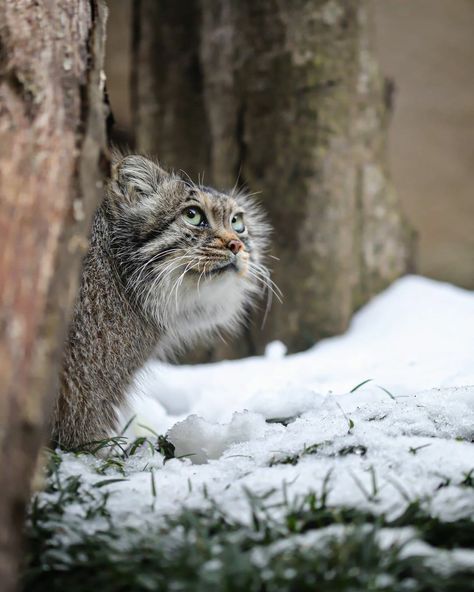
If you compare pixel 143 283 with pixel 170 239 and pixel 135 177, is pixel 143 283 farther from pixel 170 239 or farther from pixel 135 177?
pixel 135 177

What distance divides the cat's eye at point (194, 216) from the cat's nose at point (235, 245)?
184mm

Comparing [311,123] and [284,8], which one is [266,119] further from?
[284,8]

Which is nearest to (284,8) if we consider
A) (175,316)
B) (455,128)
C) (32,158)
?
(175,316)

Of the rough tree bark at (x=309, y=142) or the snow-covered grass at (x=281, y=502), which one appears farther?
the rough tree bark at (x=309, y=142)

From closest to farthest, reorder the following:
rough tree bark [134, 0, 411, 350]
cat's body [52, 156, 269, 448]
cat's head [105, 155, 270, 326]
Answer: cat's body [52, 156, 269, 448] → cat's head [105, 155, 270, 326] → rough tree bark [134, 0, 411, 350]

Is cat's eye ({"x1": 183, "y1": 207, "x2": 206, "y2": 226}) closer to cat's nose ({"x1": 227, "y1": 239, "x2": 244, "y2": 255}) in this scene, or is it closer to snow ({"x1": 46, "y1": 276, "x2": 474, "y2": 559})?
cat's nose ({"x1": 227, "y1": 239, "x2": 244, "y2": 255})

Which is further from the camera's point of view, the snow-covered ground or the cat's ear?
the cat's ear

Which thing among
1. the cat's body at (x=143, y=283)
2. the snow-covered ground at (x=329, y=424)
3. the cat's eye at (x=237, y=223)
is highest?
the cat's eye at (x=237, y=223)

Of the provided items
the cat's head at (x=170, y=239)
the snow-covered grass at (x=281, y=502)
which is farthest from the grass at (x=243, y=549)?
the cat's head at (x=170, y=239)

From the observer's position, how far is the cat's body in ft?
10.5

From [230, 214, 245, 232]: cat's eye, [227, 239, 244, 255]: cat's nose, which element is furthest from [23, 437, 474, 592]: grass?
[230, 214, 245, 232]: cat's eye

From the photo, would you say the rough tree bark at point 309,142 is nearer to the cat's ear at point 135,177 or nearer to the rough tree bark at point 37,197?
the cat's ear at point 135,177

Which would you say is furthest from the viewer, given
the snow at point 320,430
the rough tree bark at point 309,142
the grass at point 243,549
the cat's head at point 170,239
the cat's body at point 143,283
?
the rough tree bark at point 309,142

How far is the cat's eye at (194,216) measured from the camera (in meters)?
3.82
